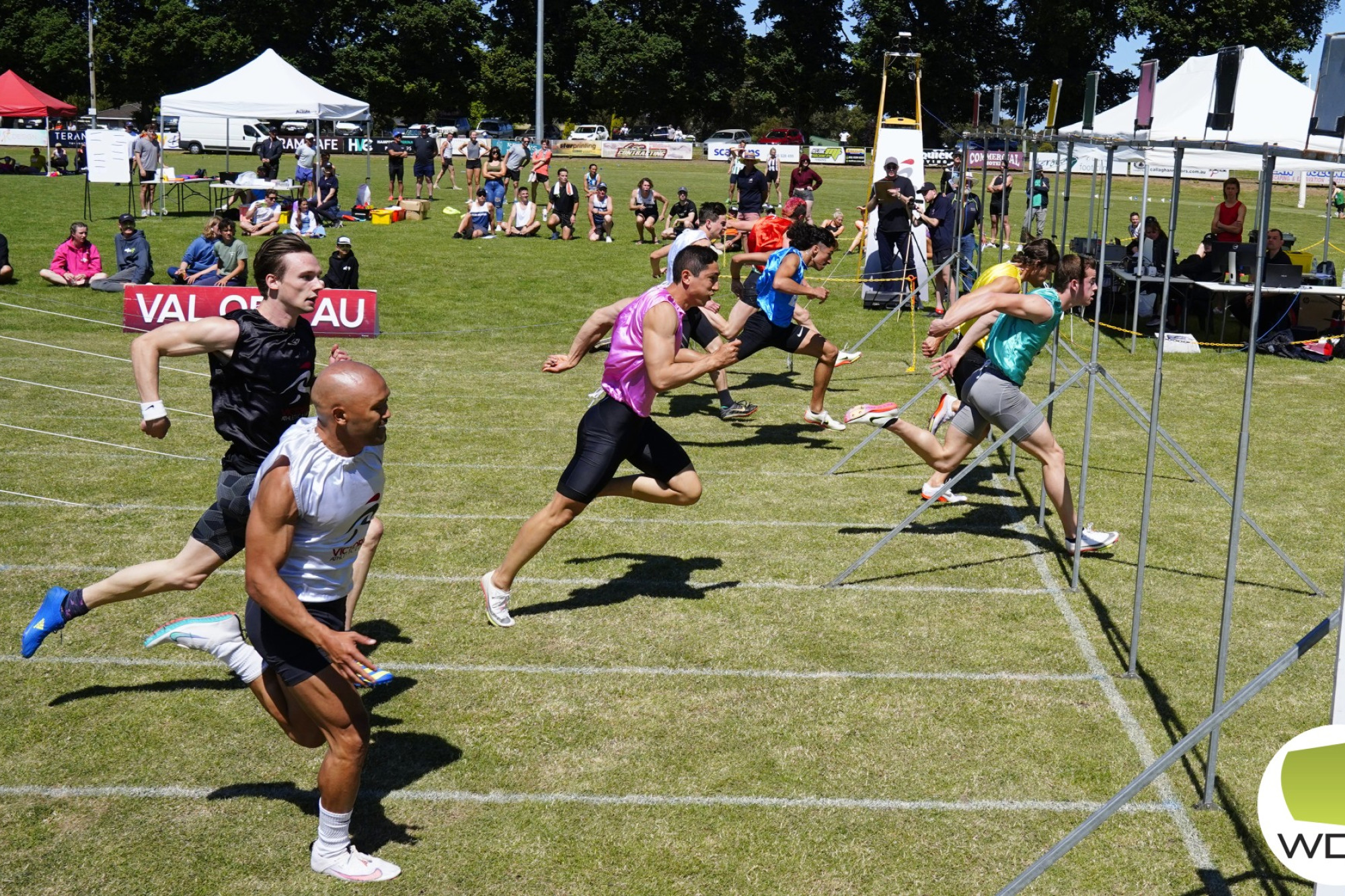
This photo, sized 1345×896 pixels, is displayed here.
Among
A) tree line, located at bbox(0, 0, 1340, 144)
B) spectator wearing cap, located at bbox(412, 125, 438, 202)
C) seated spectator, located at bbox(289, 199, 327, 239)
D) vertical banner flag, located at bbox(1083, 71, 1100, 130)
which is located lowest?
seated spectator, located at bbox(289, 199, 327, 239)

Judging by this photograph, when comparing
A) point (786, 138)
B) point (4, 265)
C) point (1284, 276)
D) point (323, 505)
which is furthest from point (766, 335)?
Result: point (786, 138)

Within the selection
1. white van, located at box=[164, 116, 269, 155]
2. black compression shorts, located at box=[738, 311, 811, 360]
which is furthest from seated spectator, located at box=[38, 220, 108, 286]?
white van, located at box=[164, 116, 269, 155]

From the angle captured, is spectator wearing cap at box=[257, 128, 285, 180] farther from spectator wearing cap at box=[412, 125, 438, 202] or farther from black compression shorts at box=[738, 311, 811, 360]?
black compression shorts at box=[738, 311, 811, 360]

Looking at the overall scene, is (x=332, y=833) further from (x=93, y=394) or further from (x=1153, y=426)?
(x=93, y=394)

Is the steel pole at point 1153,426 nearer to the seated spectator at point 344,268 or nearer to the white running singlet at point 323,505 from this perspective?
the white running singlet at point 323,505

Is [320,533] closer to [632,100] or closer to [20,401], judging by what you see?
[20,401]

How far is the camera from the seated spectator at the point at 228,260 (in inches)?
692

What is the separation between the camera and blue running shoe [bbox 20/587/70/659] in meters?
5.96

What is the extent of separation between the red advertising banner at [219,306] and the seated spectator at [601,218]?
11317mm

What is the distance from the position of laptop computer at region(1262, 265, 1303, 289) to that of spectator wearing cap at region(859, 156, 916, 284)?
483 cm

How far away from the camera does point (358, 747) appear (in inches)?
175

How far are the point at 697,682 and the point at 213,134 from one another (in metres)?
58.8

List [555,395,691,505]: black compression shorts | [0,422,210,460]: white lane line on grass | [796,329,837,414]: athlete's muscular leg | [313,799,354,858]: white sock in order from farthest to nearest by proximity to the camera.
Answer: [796,329,837,414]: athlete's muscular leg → [0,422,210,460]: white lane line on grass → [555,395,691,505]: black compression shorts → [313,799,354,858]: white sock

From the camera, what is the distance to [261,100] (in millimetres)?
27828
